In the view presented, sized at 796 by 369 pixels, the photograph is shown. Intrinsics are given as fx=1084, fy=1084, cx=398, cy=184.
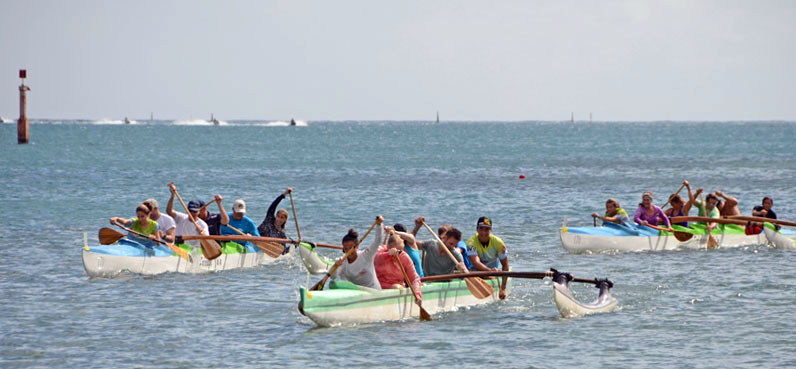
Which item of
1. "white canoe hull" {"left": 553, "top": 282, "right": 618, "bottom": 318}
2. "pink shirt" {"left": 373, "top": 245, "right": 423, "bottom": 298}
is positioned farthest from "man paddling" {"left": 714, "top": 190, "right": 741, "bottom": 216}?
"pink shirt" {"left": 373, "top": 245, "right": 423, "bottom": 298}

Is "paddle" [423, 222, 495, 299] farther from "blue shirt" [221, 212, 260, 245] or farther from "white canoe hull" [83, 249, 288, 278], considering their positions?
"blue shirt" [221, 212, 260, 245]

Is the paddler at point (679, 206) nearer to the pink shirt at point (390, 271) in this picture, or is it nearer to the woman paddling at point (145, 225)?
the pink shirt at point (390, 271)

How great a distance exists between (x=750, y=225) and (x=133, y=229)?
1587 cm

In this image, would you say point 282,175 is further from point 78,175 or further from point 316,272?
point 316,272

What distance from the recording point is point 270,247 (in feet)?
80.5

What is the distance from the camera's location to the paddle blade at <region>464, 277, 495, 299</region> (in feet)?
61.9

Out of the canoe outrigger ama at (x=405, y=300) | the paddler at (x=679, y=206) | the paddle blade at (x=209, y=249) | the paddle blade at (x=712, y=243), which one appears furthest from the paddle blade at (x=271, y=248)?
the paddle blade at (x=712, y=243)

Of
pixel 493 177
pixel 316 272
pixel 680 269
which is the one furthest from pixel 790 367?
pixel 493 177

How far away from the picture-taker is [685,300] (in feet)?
65.7

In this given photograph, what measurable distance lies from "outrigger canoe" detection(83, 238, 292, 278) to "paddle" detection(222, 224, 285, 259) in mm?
692

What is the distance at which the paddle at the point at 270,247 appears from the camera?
2430 cm

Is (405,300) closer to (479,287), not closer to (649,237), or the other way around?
(479,287)

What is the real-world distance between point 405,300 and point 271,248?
7.52 metres

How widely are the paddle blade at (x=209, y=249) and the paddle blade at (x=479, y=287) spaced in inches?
263
